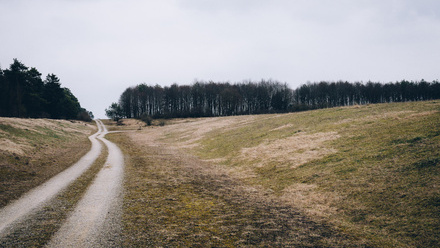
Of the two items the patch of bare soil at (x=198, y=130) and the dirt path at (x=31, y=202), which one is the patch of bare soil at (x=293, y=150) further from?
the patch of bare soil at (x=198, y=130)

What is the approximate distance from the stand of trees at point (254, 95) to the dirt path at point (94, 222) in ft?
319

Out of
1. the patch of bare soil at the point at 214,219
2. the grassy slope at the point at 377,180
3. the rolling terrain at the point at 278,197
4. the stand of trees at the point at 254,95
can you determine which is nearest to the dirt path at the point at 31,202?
the rolling terrain at the point at 278,197

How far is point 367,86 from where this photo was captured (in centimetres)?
12800

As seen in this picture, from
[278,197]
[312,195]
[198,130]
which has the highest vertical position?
[198,130]

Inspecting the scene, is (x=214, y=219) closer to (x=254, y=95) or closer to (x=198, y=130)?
(x=198, y=130)

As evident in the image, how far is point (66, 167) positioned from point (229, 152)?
15.2 m

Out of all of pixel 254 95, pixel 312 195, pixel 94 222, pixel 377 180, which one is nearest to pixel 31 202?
pixel 94 222

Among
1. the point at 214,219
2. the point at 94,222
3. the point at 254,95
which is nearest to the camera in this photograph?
the point at 94,222

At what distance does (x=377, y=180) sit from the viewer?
Answer: 9.26 m

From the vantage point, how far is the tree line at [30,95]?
61.1m

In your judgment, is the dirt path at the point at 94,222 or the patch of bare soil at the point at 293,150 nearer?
the dirt path at the point at 94,222

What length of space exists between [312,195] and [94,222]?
9.46 meters

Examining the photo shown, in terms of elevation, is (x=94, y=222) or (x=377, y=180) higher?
Result: (x=377, y=180)

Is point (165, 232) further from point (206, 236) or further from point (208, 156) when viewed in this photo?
point (208, 156)
